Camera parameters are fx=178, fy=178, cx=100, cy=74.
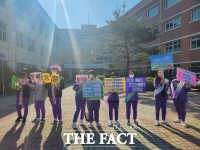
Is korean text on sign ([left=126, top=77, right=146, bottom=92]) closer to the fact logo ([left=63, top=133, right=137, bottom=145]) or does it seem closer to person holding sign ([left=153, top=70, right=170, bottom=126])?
person holding sign ([left=153, top=70, right=170, bottom=126])

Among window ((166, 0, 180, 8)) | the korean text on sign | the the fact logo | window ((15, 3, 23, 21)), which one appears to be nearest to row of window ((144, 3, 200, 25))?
window ((166, 0, 180, 8))

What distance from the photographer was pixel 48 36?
3434 cm

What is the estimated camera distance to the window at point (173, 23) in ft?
82.0

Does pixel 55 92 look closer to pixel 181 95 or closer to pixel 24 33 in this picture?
pixel 181 95

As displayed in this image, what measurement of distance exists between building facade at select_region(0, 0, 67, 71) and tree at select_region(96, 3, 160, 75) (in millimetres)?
9765

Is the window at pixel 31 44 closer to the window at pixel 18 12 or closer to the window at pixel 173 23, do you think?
the window at pixel 18 12

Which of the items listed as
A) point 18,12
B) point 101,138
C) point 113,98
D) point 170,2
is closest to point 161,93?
point 113,98

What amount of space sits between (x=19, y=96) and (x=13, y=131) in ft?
4.36

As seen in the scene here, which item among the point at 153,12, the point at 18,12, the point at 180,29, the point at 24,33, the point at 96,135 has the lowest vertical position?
the point at 96,135

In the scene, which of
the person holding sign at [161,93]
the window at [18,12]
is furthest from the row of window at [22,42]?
the person holding sign at [161,93]

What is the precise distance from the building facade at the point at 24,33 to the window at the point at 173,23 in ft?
64.3

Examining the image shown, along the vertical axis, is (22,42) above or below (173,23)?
below

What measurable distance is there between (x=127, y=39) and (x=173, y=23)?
12.1 metres

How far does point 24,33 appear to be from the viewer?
22.8 m
